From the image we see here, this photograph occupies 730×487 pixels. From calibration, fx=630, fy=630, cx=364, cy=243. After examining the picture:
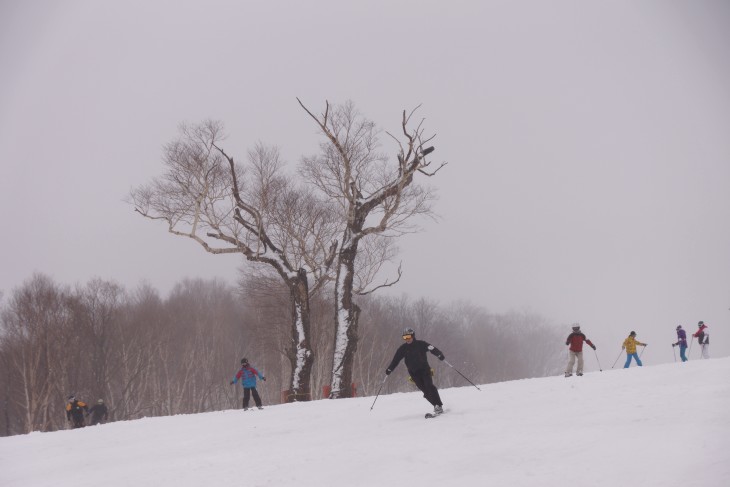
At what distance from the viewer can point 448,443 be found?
1052cm

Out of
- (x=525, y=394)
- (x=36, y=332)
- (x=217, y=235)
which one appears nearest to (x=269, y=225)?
(x=217, y=235)

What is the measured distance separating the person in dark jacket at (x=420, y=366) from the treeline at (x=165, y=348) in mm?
17012

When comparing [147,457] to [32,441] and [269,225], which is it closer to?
[32,441]

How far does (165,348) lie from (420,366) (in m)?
46.0

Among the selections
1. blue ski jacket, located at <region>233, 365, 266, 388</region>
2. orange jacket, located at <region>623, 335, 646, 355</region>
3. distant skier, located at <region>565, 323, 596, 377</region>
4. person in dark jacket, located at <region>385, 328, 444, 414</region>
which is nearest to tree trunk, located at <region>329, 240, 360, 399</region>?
blue ski jacket, located at <region>233, 365, 266, 388</region>

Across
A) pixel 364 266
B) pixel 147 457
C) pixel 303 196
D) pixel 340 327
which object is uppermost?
pixel 303 196

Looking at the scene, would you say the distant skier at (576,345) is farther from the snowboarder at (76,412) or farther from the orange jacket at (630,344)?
the snowboarder at (76,412)

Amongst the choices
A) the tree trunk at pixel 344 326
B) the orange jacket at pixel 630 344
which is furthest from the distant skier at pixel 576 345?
the tree trunk at pixel 344 326

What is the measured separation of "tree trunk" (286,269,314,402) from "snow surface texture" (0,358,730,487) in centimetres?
651

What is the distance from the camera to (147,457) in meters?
12.3

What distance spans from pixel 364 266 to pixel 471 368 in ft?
155

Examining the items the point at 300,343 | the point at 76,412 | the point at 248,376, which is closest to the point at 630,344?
the point at 300,343

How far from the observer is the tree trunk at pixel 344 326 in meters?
23.2

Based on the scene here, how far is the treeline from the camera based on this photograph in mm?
41875
